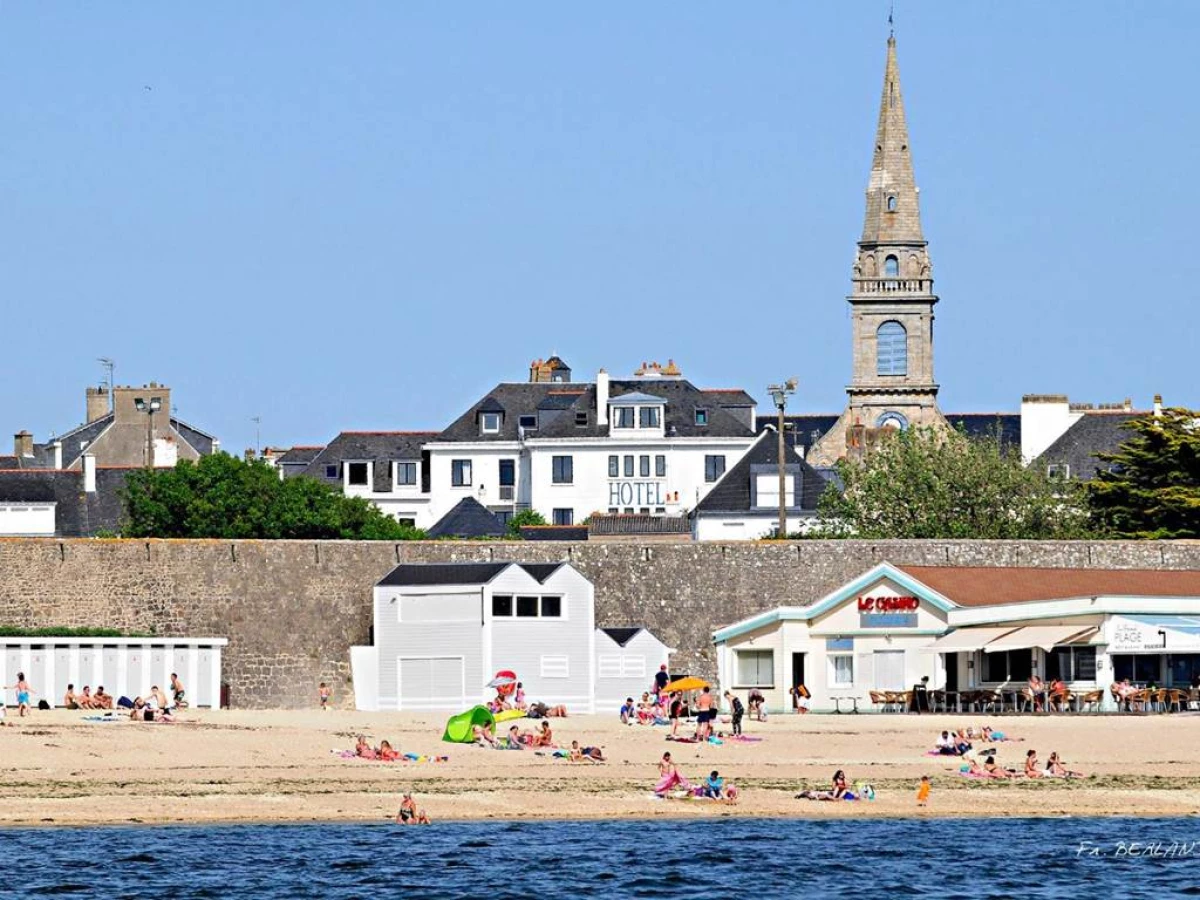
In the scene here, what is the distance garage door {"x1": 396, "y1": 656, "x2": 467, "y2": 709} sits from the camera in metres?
57.2

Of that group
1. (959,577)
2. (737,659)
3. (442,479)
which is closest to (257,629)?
(737,659)

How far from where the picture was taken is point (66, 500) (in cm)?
8531

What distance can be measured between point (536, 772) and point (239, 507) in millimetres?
38301

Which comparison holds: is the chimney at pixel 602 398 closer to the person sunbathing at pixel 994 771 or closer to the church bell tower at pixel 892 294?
the church bell tower at pixel 892 294

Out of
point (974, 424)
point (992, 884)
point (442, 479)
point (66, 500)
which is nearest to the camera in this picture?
point (992, 884)

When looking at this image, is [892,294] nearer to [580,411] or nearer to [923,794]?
[580,411]

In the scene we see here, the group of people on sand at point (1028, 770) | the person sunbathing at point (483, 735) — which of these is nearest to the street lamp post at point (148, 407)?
the person sunbathing at point (483, 735)

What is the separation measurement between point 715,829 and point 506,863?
168 inches

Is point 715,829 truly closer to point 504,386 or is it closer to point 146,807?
point 146,807

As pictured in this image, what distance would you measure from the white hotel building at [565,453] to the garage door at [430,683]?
119ft

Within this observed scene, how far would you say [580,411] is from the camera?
9694 cm

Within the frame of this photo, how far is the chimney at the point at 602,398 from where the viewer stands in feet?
315

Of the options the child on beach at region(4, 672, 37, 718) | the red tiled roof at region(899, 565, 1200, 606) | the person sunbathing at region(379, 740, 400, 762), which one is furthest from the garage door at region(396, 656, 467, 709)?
the person sunbathing at region(379, 740, 400, 762)

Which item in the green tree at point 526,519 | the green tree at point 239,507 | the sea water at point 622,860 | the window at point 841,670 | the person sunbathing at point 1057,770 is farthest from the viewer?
the green tree at point 526,519
